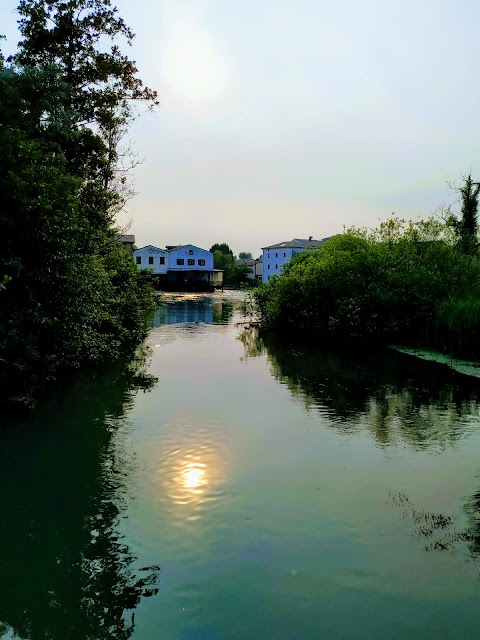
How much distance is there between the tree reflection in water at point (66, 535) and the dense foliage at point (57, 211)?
1.78m

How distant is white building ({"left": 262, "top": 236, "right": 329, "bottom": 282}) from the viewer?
320 feet

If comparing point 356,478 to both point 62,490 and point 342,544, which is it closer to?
point 342,544

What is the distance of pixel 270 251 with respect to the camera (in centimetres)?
10162

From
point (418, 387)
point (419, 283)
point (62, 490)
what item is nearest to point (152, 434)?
point (62, 490)

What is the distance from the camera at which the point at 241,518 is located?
708 cm

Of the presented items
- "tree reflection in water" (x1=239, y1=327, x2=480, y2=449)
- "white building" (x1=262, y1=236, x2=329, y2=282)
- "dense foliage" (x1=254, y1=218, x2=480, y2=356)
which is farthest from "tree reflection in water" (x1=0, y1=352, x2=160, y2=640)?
"white building" (x1=262, y1=236, x2=329, y2=282)

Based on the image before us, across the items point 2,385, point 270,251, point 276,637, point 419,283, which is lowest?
point 276,637

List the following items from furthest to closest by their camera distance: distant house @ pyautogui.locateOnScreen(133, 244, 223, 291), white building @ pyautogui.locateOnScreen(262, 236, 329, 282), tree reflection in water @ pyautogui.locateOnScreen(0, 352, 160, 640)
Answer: white building @ pyautogui.locateOnScreen(262, 236, 329, 282) < distant house @ pyautogui.locateOnScreen(133, 244, 223, 291) < tree reflection in water @ pyautogui.locateOnScreen(0, 352, 160, 640)

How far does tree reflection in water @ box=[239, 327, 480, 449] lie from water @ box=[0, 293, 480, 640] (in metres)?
0.09

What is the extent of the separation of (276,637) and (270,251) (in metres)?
98.2

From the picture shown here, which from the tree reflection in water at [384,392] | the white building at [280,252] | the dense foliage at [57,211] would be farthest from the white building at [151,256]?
the tree reflection in water at [384,392]

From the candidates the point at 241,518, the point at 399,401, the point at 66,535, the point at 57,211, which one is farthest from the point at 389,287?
the point at 66,535

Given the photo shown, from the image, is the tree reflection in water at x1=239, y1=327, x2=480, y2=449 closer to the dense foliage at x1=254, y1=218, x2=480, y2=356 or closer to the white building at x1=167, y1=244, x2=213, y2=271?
the dense foliage at x1=254, y1=218, x2=480, y2=356

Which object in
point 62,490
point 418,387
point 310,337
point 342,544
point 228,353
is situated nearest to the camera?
point 342,544
